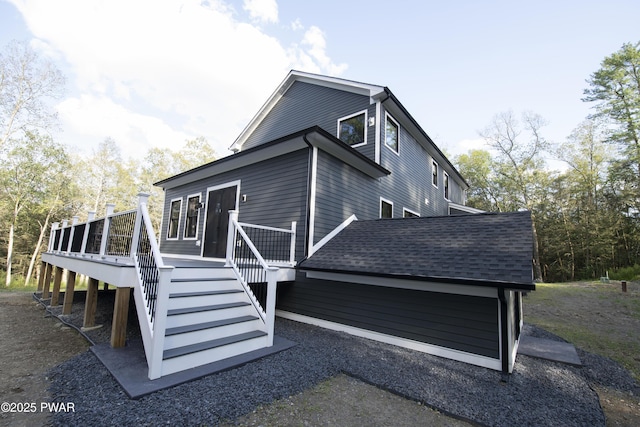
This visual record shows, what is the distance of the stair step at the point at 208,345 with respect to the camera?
312 cm

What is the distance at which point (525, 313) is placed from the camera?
8273 mm

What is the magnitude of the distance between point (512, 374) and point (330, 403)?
8.75 feet

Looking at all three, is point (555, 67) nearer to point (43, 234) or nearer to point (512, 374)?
point (512, 374)

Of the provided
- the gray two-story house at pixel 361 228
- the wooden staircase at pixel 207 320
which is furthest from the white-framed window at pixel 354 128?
the wooden staircase at pixel 207 320

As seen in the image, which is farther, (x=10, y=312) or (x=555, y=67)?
(x=555, y=67)

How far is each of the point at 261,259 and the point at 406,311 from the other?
2.59 m

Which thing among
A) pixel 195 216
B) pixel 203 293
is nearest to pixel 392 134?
pixel 195 216

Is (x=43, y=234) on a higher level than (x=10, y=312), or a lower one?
higher

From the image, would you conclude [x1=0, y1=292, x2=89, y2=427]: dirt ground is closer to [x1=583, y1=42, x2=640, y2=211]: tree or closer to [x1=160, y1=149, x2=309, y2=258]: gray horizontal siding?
[x1=160, y1=149, x2=309, y2=258]: gray horizontal siding

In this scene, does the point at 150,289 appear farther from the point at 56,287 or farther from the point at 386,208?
the point at 386,208

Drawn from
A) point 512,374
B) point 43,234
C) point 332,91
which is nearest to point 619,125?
point 332,91

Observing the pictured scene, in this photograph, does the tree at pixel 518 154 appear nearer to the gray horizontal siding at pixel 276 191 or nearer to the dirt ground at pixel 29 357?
the gray horizontal siding at pixel 276 191

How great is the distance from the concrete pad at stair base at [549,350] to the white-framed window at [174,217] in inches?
397

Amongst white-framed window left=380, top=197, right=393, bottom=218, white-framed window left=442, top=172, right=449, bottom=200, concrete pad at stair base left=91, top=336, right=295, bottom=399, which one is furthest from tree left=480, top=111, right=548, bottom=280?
concrete pad at stair base left=91, top=336, right=295, bottom=399
